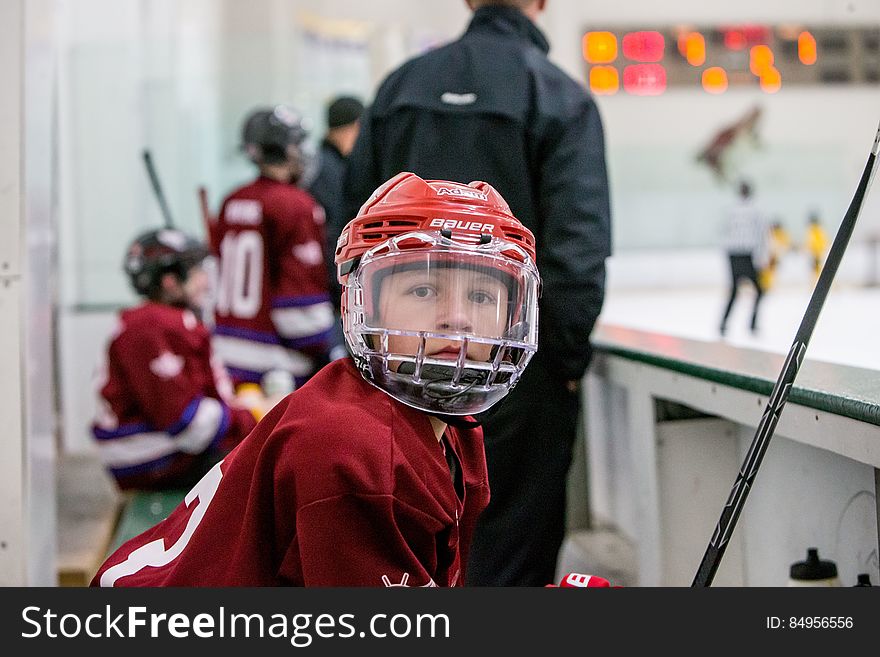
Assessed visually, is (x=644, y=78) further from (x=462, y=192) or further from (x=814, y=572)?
(x=462, y=192)

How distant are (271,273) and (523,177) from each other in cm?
136

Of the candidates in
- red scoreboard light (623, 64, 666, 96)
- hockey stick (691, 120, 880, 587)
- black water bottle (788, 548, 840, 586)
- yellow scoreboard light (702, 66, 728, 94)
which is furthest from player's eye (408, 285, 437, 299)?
yellow scoreboard light (702, 66, 728, 94)

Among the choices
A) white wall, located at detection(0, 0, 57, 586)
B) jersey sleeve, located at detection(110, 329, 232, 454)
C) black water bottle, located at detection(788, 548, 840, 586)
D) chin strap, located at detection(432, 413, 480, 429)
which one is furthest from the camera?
jersey sleeve, located at detection(110, 329, 232, 454)

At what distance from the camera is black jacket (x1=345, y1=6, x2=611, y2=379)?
5.18 ft

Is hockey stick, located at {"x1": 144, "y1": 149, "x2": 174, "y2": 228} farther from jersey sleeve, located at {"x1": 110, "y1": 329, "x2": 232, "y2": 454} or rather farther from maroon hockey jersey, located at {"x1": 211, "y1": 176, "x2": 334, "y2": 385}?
jersey sleeve, located at {"x1": 110, "y1": 329, "x2": 232, "y2": 454}

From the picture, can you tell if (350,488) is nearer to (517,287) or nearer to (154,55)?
(517,287)

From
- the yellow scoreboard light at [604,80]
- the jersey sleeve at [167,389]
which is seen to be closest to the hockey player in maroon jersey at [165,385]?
the jersey sleeve at [167,389]

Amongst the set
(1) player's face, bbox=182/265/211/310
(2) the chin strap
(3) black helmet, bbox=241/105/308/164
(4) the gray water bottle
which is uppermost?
(3) black helmet, bbox=241/105/308/164

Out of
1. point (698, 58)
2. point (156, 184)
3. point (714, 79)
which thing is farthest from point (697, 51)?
point (156, 184)

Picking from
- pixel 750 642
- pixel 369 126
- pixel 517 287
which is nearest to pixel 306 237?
pixel 369 126

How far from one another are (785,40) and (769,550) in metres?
4.75

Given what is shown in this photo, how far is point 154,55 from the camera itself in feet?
14.5

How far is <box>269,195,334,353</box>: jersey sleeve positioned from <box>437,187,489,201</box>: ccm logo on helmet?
6.01ft

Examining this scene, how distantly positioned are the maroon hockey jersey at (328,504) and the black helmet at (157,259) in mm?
1659
